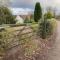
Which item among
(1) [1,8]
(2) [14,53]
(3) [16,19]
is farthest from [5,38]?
(3) [16,19]

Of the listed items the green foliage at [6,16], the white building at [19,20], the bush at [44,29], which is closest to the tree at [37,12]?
the bush at [44,29]

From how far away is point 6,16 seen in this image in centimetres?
848

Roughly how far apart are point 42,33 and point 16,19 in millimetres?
5047

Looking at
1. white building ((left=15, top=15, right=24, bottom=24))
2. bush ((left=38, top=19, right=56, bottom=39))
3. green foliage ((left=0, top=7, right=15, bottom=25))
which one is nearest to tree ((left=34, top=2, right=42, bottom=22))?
bush ((left=38, top=19, right=56, bottom=39))

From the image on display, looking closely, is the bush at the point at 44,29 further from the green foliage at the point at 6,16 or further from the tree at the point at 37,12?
the green foliage at the point at 6,16

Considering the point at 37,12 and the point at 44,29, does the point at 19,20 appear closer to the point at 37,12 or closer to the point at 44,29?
the point at 37,12

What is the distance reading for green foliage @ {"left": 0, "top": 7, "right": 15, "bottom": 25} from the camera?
8144mm

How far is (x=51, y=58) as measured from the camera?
897 centimetres

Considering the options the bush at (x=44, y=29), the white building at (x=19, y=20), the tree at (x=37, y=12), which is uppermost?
the tree at (x=37, y=12)

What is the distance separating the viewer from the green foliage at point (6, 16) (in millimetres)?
8144

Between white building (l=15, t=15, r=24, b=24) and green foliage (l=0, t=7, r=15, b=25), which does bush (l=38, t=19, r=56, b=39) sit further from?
green foliage (l=0, t=7, r=15, b=25)

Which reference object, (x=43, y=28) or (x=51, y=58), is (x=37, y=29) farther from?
(x=51, y=58)

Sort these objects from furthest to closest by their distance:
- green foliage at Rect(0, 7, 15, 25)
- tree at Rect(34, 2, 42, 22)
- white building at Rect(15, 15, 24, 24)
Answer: tree at Rect(34, 2, 42, 22) → white building at Rect(15, 15, 24, 24) → green foliage at Rect(0, 7, 15, 25)

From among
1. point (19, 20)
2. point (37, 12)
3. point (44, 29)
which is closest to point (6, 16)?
point (19, 20)
